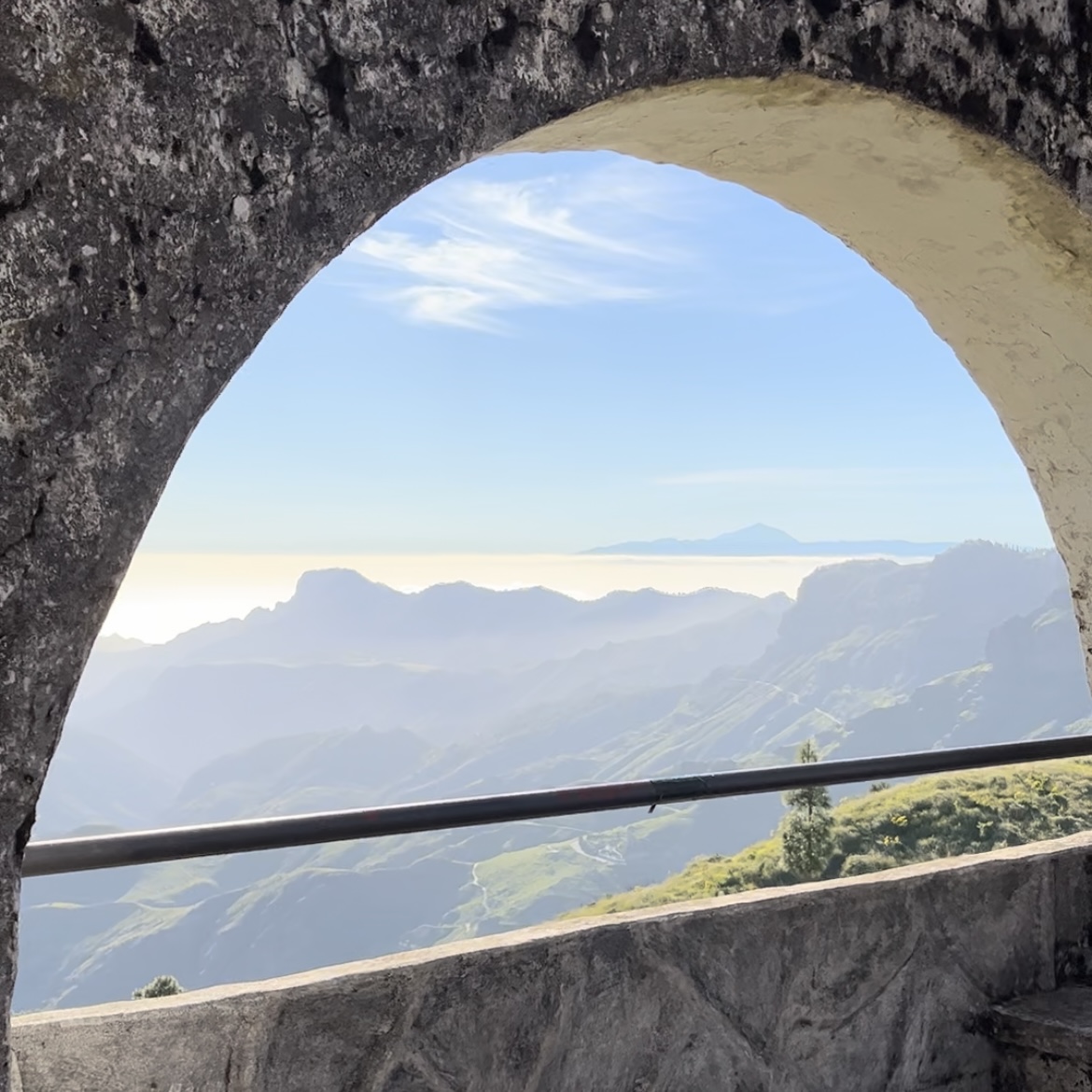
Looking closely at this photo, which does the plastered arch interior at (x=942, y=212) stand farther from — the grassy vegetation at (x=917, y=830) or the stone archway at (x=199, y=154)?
the grassy vegetation at (x=917, y=830)

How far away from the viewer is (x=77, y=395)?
84cm

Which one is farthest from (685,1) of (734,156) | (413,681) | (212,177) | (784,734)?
(413,681)

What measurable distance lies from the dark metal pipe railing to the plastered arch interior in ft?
1.69

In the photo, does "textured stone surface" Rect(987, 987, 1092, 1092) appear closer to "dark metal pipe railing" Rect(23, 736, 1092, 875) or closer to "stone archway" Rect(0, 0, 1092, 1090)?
"dark metal pipe railing" Rect(23, 736, 1092, 875)

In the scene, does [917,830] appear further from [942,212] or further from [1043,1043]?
[942,212]

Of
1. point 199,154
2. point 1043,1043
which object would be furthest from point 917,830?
point 199,154

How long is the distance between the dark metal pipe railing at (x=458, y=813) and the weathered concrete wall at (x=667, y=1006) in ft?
0.57

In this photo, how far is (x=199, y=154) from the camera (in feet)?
2.94

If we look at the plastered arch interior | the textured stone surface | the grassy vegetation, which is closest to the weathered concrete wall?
the textured stone surface

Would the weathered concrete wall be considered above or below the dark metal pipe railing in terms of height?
below

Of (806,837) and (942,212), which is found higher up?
(942,212)

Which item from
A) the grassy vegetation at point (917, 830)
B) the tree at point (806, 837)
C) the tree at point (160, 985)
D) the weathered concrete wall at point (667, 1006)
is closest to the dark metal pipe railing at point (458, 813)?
the weathered concrete wall at point (667, 1006)

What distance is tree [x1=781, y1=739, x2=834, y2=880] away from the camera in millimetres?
6074

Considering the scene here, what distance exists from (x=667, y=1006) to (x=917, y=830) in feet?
21.4
